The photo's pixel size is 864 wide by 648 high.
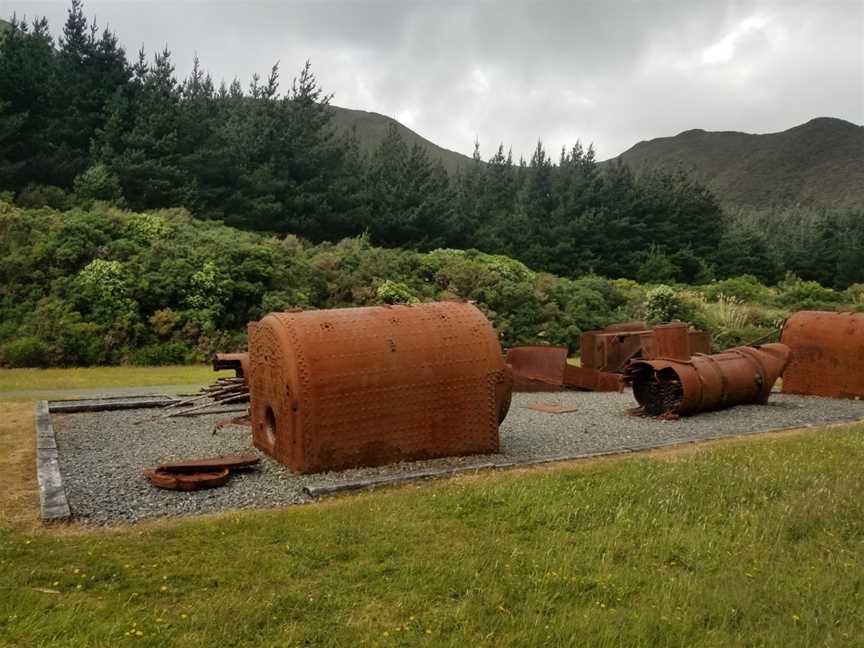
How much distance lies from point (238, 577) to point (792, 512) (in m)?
4.30

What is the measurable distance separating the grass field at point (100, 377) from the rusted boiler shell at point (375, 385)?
27.2ft

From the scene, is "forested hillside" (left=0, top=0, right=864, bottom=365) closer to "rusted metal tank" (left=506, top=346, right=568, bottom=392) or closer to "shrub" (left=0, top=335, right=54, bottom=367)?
"shrub" (left=0, top=335, right=54, bottom=367)

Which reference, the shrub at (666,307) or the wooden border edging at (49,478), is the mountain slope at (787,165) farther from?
the wooden border edging at (49,478)

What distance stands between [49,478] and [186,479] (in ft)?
4.36

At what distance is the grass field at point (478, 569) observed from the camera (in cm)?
404

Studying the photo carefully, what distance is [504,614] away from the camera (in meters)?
4.27

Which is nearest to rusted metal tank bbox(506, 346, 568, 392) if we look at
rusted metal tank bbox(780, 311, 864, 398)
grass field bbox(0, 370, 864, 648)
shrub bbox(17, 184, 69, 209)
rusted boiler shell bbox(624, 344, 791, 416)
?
rusted boiler shell bbox(624, 344, 791, 416)

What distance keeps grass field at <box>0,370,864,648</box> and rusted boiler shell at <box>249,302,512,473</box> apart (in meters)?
1.22

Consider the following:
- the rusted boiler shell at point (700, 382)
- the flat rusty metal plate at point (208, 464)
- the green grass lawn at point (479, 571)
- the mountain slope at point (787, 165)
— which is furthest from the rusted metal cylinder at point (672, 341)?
the mountain slope at point (787, 165)

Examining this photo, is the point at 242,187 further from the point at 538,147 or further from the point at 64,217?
the point at 538,147

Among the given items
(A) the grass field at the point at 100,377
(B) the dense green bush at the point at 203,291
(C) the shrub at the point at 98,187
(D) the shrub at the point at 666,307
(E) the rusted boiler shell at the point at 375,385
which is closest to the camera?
(E) the rusted boiler shell at the point at 375,385

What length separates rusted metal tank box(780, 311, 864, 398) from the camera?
15016mm

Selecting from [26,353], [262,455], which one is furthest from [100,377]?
[262,455]

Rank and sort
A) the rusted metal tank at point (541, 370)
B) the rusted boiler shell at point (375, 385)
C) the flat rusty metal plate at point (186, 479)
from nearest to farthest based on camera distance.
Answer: the flat rusty metal plate at point (186, 479) < the rusted boiler shell at point (375, 385) < the rusted metal tank at point (541, 370)
